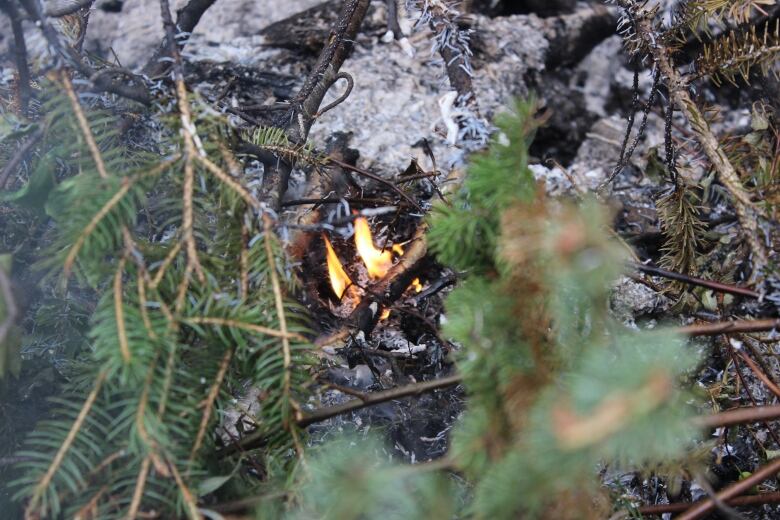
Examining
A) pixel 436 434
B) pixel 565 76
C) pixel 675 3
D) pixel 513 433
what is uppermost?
pixel 675 3

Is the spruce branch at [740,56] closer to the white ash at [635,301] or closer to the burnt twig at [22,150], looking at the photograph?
the white ash at [635,301]

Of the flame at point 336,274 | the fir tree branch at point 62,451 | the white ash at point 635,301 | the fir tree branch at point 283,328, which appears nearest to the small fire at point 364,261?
the flame at point 336,274

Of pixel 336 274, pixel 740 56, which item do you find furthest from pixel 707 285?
pixel 336 274

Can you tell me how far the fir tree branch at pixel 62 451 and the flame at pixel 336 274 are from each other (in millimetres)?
669

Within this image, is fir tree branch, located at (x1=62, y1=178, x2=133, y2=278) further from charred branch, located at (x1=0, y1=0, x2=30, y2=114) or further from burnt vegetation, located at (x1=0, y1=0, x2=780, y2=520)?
charred branch, located at (x1=0, y1=0, x2=30, y2=114)

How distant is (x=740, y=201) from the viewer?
1.00m

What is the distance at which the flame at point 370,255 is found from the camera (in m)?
1.43

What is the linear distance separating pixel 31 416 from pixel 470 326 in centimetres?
73

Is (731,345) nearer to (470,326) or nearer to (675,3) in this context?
(675,3)

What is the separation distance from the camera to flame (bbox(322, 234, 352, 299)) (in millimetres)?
1391

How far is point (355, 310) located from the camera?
134 cm

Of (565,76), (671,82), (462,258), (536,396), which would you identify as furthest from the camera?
(565,76)

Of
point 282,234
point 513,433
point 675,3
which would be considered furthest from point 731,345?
point 282,234

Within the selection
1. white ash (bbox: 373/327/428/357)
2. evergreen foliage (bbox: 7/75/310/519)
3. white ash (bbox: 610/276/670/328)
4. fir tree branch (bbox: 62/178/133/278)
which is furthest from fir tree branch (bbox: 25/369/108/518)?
white ash (bbox: 610/276/670/328)
